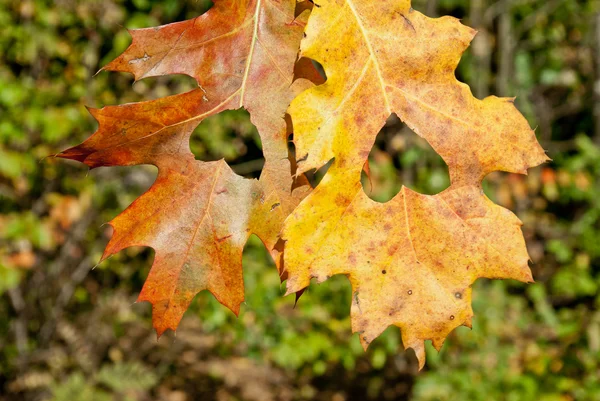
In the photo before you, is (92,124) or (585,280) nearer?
(92,124)

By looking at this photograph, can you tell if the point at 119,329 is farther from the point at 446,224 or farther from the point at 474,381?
the point at 446,224

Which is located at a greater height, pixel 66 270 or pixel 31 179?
pixel 31 179

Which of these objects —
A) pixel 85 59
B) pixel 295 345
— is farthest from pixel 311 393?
pixel 85 59

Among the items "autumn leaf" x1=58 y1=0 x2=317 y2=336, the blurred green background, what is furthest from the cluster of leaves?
the blurred green background

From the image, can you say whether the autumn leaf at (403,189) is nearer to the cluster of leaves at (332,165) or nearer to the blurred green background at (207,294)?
the cluster of leaves at (332,165)

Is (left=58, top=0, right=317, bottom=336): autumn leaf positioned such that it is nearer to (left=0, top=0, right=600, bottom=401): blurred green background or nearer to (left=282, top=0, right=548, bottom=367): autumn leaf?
(left=282, top=0, right=548, bottom=367): autumn leaf

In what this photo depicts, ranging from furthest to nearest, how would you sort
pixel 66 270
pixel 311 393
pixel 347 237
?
pixel 311 393 → pixel 66 270 → pixel 347 237

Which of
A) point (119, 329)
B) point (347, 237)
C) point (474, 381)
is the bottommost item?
point (119, 329)
